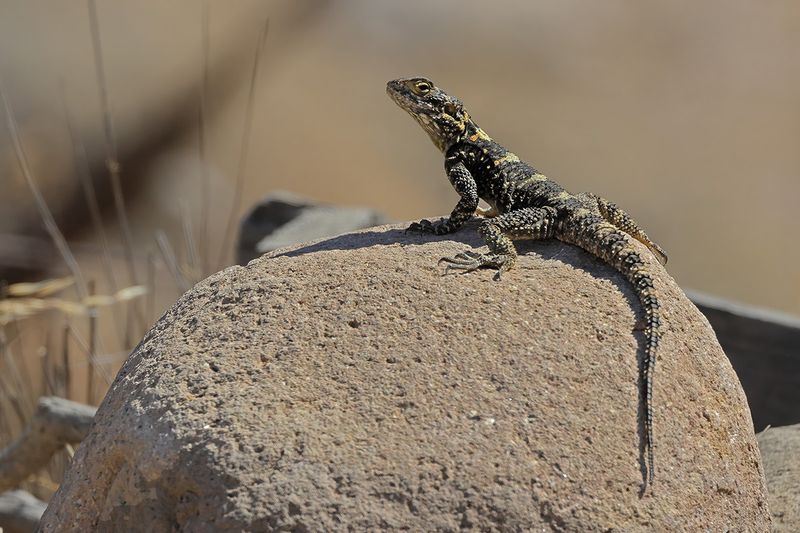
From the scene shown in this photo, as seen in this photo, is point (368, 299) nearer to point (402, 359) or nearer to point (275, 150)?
point (402, 359)

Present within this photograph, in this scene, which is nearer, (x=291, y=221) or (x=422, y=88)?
(x=422, y=88)

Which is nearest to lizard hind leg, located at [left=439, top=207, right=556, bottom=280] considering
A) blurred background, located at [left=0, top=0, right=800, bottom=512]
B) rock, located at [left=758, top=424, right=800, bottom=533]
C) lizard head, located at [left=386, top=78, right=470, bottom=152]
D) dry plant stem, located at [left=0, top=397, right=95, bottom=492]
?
lizard head, located at [left=386, top=78, right=470, bottom=152]

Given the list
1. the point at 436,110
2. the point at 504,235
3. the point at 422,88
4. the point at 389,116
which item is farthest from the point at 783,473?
the point at 389,116

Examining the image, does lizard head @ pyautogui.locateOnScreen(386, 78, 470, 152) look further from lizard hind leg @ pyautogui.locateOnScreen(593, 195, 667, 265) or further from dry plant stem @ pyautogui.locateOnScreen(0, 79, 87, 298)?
dry plant stem @ pyautogui.locateOnScreen(0, 79, 87, 298)

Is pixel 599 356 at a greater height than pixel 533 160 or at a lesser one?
lesser

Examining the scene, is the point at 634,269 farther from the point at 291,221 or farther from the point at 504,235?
the point at 291,221

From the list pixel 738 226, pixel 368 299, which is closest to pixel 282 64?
pixel 738 226
